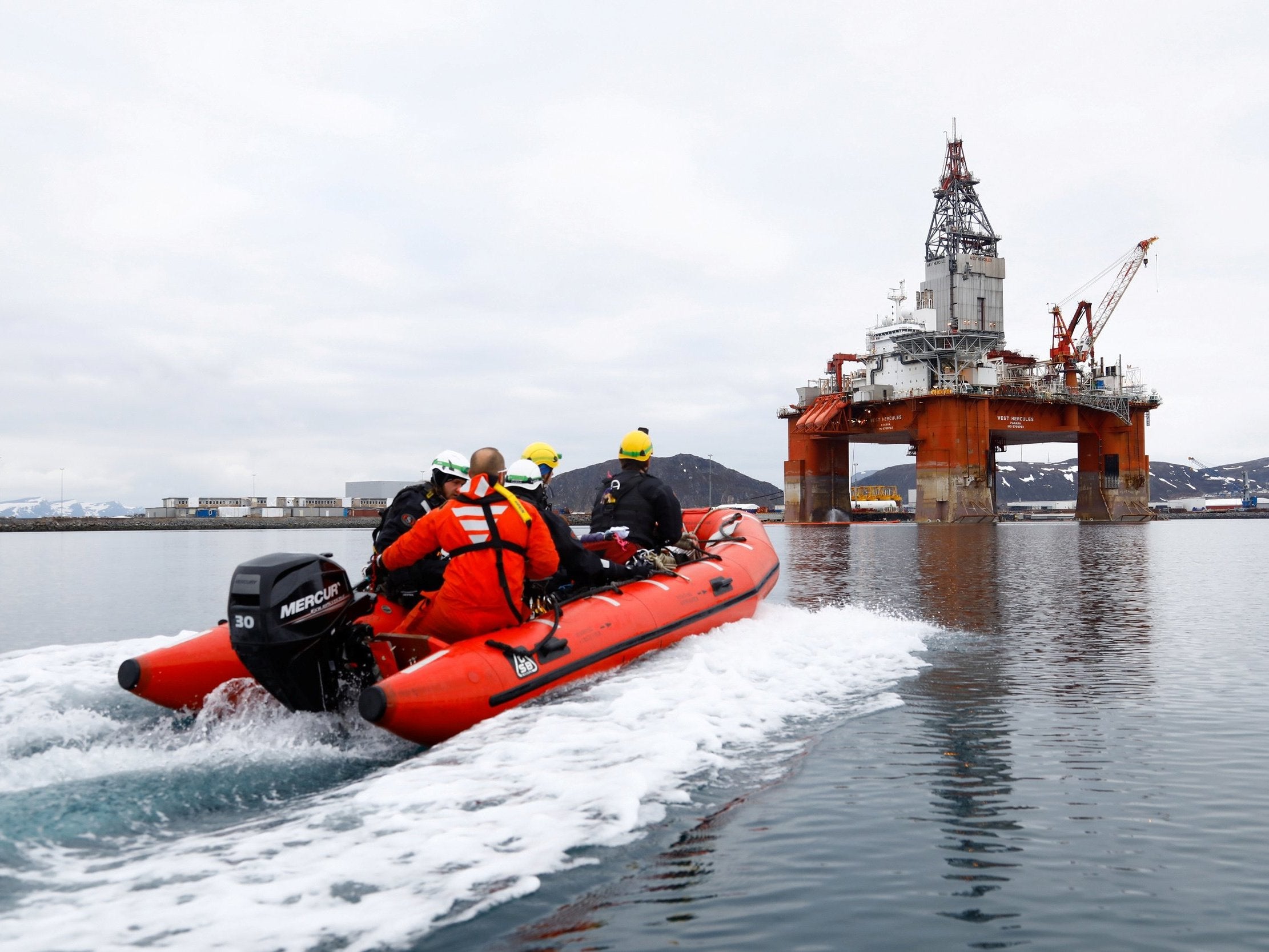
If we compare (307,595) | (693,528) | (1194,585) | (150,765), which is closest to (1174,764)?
(307,595)

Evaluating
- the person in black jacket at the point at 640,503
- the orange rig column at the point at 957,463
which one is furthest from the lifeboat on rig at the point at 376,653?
the orange rig column at the point at 957,463

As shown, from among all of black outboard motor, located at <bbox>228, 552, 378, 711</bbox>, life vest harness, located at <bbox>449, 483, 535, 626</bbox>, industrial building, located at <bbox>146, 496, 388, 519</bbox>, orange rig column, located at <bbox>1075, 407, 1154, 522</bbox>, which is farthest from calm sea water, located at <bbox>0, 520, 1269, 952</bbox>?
industrial building, located at <bbox>146, 496, 388, 519</bbox>

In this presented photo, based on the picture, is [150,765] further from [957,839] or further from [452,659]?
[957,839]

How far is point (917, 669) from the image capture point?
773cm

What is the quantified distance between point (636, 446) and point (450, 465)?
2076 millimetres

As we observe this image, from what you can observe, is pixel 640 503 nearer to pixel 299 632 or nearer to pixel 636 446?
pixel 636 446

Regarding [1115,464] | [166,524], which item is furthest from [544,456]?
[166,524]

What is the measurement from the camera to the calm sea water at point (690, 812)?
298 cm

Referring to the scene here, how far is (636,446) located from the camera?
834cm

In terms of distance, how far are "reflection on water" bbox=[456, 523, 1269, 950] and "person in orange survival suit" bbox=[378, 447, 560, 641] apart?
81.7 inches

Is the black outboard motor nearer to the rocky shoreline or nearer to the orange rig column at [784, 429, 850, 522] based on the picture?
the orange rig column at [784, 429, 850, 522]

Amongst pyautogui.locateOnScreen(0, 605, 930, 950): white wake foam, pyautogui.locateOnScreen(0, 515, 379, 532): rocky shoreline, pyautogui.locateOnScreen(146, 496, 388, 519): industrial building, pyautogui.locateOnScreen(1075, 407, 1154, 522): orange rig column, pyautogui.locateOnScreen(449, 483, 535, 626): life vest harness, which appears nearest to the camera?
pyautogui.locateOnScreen(0, 605, 930, 950): white wake foam

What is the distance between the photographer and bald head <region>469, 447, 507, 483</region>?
18.6 ft

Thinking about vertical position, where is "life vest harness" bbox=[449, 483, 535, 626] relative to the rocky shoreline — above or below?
above
